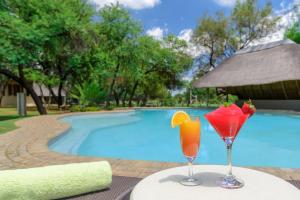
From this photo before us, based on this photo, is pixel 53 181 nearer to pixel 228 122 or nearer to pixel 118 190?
pixel 118 190

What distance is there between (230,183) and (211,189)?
13cm

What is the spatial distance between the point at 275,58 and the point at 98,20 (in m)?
11.6

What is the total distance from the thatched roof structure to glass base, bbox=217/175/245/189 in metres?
14.8

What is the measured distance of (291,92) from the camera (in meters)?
17.6

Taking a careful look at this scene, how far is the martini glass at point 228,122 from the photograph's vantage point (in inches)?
61.9

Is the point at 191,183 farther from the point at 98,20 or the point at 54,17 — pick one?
the point at 98,20

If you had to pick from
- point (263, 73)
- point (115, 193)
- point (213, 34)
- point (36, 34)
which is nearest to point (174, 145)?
point (115, 193)

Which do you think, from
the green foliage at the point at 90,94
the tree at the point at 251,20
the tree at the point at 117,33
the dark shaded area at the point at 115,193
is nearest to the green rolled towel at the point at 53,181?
the dark shaded area at the point at 115,193

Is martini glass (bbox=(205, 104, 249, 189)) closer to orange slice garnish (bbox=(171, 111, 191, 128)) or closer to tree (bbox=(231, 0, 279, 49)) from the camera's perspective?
orange slice garnish (bbox=(171, 111, 191, 128))

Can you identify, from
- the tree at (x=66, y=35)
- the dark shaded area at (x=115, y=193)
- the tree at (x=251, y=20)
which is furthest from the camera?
the tree at (x=251, y=20)

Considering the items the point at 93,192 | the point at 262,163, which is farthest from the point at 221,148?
the point at 93,192

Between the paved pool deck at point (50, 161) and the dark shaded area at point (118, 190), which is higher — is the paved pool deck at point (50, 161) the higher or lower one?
the lower one

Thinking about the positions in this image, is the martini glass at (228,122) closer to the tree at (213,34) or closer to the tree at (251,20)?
the tree at (213,34)

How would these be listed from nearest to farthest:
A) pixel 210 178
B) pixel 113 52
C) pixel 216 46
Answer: pixel 210 178 < pixel 113 52 < pixel 216 46
